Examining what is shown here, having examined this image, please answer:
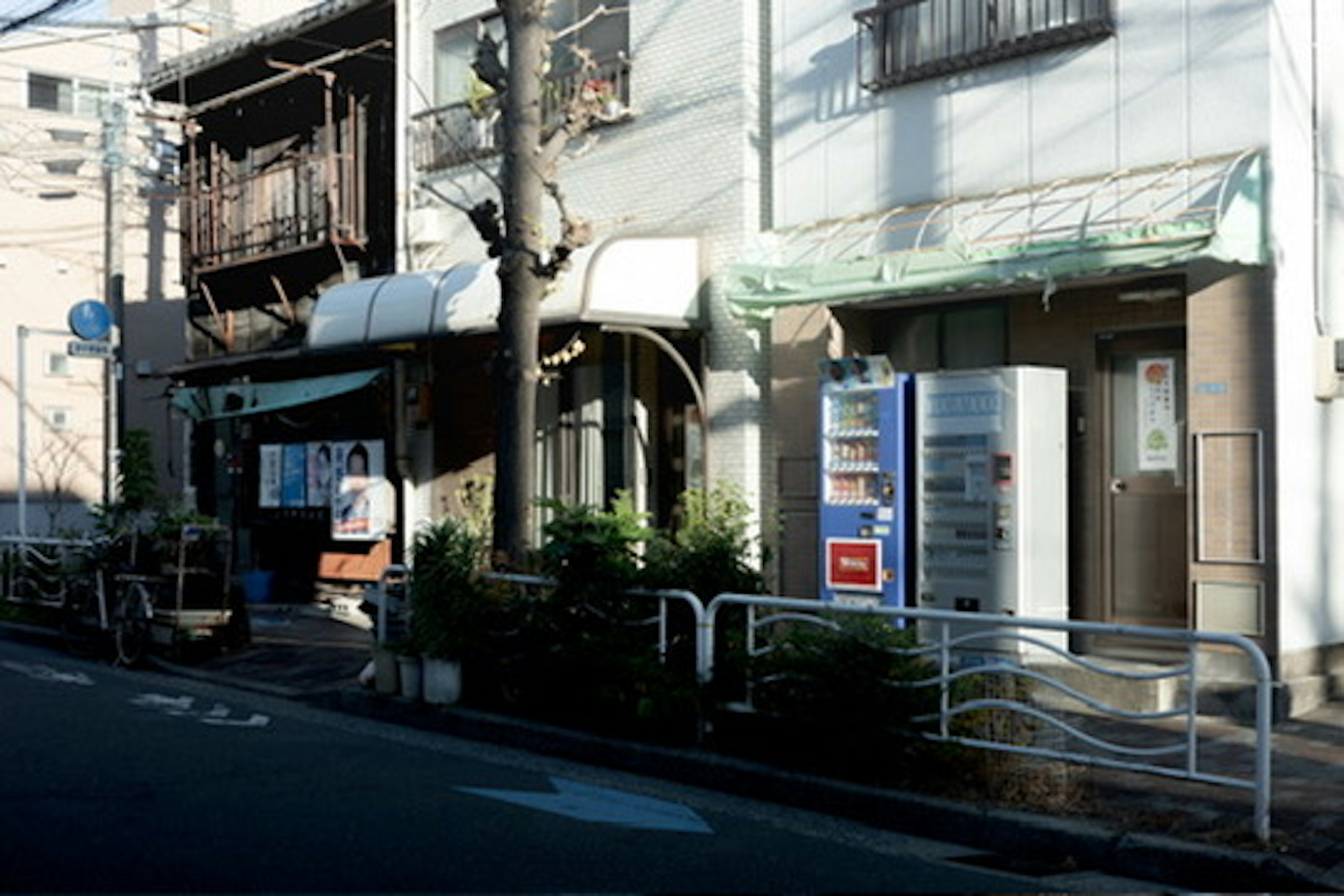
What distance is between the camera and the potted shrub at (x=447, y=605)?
429 inches

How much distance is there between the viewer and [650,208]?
1514 centimetres

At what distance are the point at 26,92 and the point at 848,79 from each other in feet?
86.4

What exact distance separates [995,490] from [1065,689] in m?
4.09

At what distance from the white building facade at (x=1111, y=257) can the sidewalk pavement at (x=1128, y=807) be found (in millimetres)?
1619

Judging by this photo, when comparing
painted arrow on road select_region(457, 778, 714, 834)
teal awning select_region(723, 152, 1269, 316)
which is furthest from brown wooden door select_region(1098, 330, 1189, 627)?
painted arrow on road select_region(457, 778, 714, 834)

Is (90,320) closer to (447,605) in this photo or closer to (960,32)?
(447,605)

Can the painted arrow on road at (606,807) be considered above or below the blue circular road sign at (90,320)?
below

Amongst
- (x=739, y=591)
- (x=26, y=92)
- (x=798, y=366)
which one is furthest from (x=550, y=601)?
(x=26, y=92)

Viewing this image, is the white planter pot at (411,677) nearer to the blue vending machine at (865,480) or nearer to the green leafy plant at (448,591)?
the green leafy plant at (448,591)

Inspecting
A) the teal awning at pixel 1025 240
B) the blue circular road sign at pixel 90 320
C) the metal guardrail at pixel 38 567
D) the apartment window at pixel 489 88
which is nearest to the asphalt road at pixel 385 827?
the teal awning at pixel 1025 240

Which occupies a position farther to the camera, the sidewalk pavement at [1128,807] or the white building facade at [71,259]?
the white building facade at [71,259]

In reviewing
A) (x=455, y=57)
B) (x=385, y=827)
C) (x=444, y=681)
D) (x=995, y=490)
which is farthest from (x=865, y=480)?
(x=455, y=57)

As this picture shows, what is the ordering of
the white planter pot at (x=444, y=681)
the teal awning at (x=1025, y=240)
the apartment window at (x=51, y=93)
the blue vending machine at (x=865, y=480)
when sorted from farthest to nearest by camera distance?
the apartment window at (x=51, y=93) < the blue vending machine at (x=865, y=480) < the white planter pot at (x=444, y=681) < the teal awning at (x=1025, y=240)

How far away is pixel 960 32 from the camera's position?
41.0 ft
